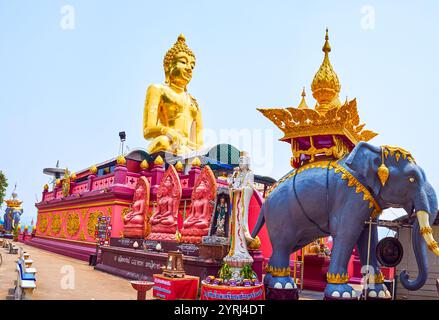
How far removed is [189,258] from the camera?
8828 mm

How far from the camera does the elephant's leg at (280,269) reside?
7449 mm

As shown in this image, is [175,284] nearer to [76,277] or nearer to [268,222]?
[268,222]

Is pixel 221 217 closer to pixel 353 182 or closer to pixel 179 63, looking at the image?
pixel 353 182

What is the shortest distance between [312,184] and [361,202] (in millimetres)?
924

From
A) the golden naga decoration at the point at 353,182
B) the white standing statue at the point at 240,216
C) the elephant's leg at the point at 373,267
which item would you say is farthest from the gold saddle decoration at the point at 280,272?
the golden naga decoration at the point at 353,182

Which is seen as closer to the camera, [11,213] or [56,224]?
[56,224]

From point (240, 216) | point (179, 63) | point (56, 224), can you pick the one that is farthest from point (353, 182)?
point (56, 224)

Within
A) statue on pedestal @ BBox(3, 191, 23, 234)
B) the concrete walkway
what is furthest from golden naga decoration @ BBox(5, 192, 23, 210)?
the concrete walkway

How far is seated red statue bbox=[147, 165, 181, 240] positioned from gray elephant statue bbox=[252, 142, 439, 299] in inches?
188

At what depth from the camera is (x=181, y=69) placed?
18.9 meters

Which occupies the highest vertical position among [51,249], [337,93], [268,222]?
[337,93]

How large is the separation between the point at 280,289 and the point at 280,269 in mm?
352

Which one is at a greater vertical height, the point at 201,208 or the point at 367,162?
the point at 367,162
